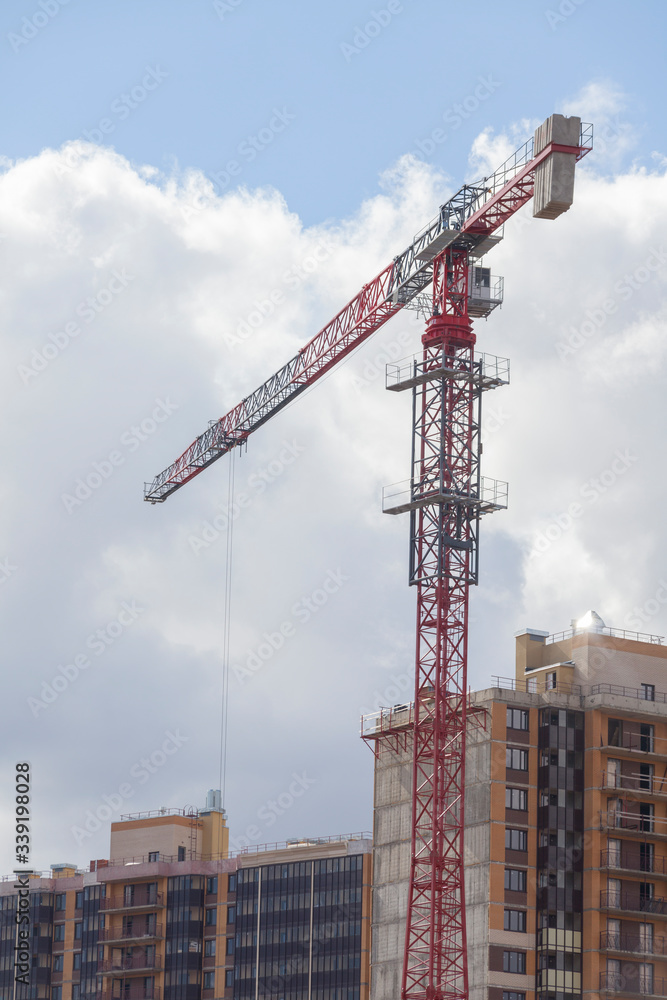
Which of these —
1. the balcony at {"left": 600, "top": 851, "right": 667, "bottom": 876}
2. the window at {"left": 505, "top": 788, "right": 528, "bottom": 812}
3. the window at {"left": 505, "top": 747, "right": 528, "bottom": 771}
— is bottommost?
the balcony at {"left": 600, "top": 851, "right": 667, "bottom": 876}

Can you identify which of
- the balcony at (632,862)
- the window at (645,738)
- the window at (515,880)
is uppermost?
the window at (645,738)

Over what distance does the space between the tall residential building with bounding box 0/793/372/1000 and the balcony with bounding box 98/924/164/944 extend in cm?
14

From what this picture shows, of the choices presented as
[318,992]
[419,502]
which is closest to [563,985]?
[318,992]

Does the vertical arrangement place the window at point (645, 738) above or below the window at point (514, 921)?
above

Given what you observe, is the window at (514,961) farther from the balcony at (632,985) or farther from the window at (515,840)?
the window at (515,840)

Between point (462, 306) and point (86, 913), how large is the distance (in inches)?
2998

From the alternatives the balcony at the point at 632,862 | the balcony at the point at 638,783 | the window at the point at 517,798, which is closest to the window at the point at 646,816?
the balcony at the point at 638,783

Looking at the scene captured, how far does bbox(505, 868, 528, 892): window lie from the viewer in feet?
428

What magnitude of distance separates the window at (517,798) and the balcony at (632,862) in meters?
6.29

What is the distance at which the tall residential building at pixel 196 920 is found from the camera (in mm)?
147000

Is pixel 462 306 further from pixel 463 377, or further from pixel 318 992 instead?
pixel 318 992

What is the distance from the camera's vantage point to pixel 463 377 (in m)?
125

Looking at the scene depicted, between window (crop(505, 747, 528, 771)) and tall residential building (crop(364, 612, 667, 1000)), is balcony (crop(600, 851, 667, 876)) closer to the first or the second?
tall residential building (crop(364, 612, 667, 1000))

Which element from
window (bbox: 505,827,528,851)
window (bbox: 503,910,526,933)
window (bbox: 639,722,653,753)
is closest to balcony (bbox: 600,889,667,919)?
window (bbox: 503,910,526,933)
